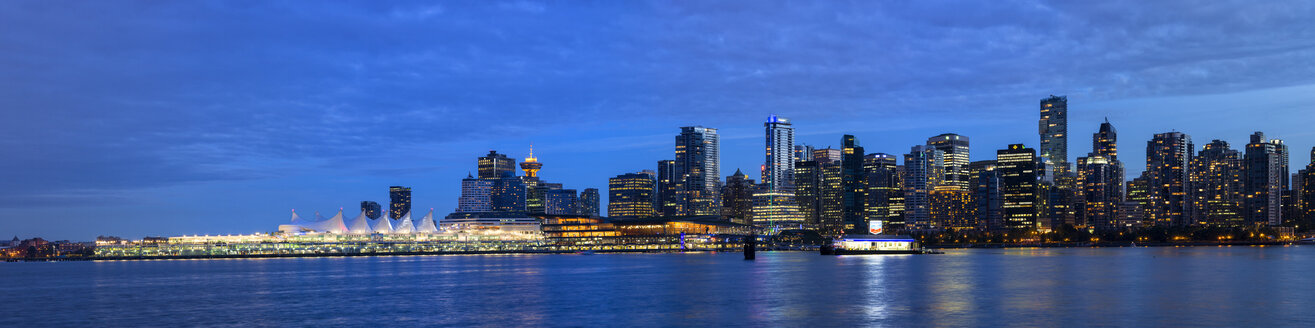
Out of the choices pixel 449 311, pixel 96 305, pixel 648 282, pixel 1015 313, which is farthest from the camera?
pixel 648 282

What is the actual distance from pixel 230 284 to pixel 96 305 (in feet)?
99.3

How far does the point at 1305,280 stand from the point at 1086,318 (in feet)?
172

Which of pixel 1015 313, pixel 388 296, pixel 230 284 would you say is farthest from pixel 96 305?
pixel 1015 313

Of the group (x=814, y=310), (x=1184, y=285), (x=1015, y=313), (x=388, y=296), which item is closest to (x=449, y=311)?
(x=388, y=296)

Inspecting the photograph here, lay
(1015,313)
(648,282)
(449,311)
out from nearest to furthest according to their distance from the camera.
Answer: (1015,313)
(449,311)
(648,282)

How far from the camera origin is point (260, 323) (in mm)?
66250

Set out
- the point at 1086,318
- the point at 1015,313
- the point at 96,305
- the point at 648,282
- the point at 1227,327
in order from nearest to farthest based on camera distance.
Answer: the point at 1227,327 < the point at 1086,318 < the point at 1015,313 < the point at 96,305 < the point at 648,282

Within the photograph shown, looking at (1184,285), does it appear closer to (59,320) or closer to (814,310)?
(814,310)

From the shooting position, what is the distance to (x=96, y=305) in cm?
8425

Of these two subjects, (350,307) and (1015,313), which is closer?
(1015,313)

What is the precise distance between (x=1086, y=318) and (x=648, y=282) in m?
52.2

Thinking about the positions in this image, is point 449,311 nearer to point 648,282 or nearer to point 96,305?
point 96,305

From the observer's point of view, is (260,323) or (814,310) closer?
(260,323)

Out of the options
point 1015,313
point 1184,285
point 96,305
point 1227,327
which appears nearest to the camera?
point 1227,327
